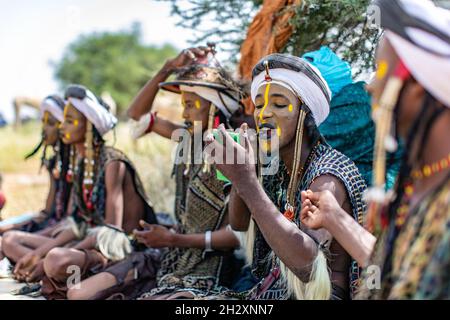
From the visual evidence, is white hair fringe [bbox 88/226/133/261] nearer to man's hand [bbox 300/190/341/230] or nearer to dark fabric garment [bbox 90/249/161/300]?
dark fabric garment [bbox 90/249/161/300]

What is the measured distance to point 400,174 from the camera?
6.99 feet

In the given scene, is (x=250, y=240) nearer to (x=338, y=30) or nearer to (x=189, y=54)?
(x=189, y=54)

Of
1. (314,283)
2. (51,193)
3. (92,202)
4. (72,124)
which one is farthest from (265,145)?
(51,193)

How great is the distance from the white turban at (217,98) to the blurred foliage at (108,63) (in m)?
28.7

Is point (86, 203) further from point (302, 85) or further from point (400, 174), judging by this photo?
point (400, 174)

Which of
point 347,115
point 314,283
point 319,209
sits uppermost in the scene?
point 347,115

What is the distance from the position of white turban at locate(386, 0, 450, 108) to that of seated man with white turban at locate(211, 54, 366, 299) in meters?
0.95

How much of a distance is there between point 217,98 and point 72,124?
1.47m

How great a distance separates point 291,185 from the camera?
334 cm

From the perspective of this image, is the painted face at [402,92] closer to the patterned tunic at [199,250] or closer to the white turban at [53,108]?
the patterned tunic at [199,250]

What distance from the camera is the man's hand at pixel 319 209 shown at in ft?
7.91

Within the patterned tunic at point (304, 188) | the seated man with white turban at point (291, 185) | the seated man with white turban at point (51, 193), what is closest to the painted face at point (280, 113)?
the seated man with white turban at point (291, 185)
